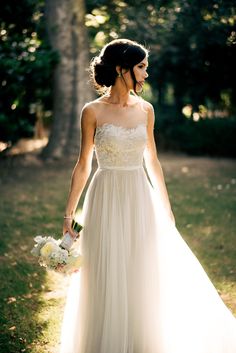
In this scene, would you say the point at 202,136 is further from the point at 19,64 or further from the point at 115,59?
the point at 115,59

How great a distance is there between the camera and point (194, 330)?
3.61m

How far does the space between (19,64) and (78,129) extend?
3.27 m

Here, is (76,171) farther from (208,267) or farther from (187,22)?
(187,22)

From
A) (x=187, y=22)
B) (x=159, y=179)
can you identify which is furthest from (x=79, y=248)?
(x=187, y=22)

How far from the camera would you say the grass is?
14.9ft

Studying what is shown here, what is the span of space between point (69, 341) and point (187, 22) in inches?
385

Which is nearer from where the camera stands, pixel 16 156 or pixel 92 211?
pixel 92 211

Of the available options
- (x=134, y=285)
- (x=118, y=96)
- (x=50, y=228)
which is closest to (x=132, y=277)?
(x=134, y=285)

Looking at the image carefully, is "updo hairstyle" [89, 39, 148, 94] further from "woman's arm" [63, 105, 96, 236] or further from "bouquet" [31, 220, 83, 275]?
"bouquet" [31, 220, 83, 275]

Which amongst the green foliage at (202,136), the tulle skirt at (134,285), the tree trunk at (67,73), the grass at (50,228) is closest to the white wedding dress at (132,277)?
the tulle skirt at (134,285)

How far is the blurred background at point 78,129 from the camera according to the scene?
543cm

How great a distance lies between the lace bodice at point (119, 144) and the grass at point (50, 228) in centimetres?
172

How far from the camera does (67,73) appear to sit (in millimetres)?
12859

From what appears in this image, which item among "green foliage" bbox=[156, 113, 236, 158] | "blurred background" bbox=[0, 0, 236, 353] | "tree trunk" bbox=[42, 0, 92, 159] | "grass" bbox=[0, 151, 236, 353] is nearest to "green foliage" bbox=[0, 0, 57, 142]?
"blurred background" bbox=[0, 0, 236, 353]
